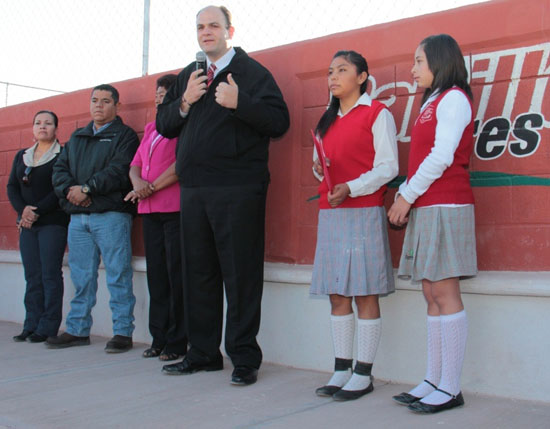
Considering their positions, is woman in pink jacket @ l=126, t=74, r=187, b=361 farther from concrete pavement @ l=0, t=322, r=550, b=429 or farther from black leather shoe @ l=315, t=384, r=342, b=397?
black leather shoe @ l=315, t=384, r=342, b=397

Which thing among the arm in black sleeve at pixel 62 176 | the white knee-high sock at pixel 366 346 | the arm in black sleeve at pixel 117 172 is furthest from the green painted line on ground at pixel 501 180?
the arm in black sleeve at pixel 62 176

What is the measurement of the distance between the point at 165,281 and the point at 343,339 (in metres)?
1.50

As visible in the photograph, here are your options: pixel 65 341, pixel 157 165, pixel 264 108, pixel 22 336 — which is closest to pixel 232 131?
pixel 264 108

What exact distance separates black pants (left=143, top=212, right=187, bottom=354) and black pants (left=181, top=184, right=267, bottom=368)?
1.16ft

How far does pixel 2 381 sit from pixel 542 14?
3515 millimetres

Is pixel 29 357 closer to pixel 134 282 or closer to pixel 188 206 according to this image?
pixel 134 282

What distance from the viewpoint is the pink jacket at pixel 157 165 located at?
421 cm

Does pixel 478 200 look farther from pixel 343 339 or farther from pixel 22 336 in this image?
pixel 22 336

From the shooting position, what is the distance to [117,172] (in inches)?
182

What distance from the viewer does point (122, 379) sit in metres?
3.78

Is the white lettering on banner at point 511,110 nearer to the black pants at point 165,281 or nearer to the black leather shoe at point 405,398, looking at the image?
the black leather shoe at point 405,398

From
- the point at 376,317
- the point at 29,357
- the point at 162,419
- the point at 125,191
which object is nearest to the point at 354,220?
the point at 376,317

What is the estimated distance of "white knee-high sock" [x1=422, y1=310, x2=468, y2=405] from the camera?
9.74 feet

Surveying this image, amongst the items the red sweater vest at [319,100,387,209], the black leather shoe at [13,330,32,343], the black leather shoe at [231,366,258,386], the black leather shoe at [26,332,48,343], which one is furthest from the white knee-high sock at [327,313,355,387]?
the black leather shoe at [13,330,32,343]
